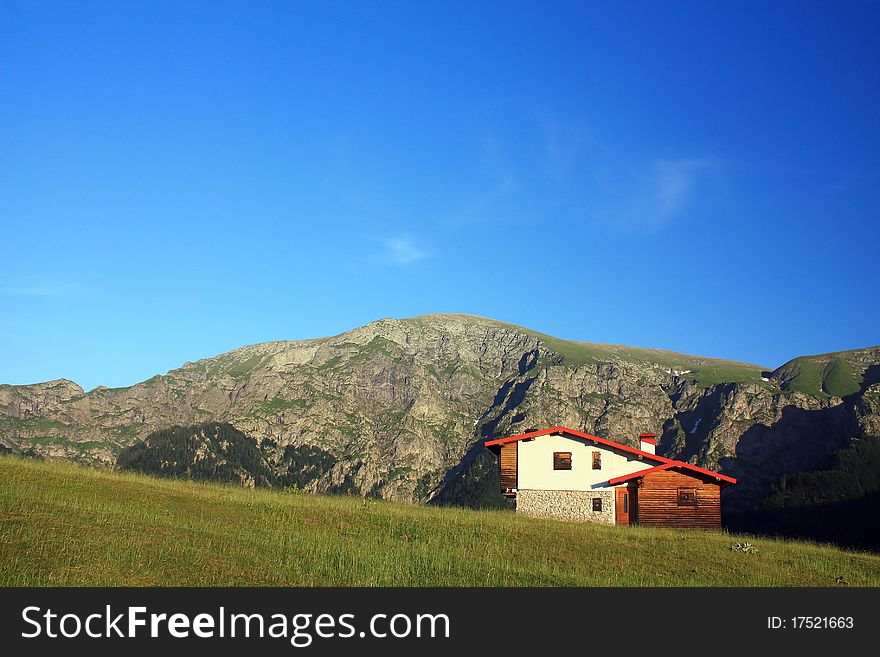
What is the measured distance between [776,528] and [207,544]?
4848 inches

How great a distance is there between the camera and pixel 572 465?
63.8m

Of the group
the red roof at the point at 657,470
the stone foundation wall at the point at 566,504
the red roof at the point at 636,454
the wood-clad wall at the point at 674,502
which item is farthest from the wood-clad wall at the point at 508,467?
the wood-clad wall at the point at 674,502

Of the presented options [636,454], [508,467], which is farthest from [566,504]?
[636,454]

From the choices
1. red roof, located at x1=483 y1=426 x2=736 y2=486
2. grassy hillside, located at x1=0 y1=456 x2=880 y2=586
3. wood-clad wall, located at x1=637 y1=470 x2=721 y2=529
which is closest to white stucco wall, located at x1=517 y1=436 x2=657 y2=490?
red roof, located at x1=483 y1=426 x2=736 y2=486

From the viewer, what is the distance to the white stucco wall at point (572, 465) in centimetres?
6322

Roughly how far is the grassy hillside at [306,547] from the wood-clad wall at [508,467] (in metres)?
19.3

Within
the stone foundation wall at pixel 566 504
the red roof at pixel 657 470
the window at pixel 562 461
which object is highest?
the window at pixel 562 461

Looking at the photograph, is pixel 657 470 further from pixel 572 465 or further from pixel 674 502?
pixel 572 465

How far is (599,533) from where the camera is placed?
1711 inches

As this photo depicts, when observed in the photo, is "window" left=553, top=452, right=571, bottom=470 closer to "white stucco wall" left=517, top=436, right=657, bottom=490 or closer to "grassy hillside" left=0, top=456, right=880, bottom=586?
"white stucco wall" left=517, top=436, right=657, bottom=490

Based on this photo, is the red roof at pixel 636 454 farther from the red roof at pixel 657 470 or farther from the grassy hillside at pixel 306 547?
the grassy hillside at pixel 306 547

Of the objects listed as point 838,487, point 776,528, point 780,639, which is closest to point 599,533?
point 780,639

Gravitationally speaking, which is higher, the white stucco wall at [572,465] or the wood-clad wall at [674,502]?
the white stucco wall at [572,465]

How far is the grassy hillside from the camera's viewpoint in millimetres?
24062
